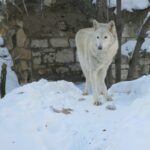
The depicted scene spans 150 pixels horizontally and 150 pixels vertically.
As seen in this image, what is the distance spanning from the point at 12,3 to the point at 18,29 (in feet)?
3.03

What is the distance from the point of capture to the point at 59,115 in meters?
5.90

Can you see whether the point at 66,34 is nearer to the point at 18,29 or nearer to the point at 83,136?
the point at 18,29

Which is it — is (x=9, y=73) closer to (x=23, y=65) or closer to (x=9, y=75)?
(x=9, y=75)

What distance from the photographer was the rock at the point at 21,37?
428 inches

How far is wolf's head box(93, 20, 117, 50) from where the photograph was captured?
248 inches

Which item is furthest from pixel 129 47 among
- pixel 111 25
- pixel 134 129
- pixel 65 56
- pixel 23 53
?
pixel 134 129

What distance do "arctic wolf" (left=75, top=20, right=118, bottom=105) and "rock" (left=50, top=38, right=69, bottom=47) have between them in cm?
390

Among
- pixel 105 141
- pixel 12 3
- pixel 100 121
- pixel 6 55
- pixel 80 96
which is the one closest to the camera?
pixel 105 141

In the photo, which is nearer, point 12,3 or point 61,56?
point 12,3

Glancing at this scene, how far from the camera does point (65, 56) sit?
35.9ft

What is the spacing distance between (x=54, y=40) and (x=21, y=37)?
2.38 ft

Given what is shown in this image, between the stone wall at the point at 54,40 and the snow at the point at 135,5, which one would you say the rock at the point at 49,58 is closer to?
the stone wall at the point at 54,40

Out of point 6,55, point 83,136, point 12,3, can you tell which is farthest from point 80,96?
point 6,55

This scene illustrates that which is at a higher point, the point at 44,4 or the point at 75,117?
the point at 44,4
